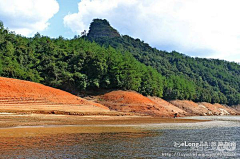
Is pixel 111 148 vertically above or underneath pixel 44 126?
underneath

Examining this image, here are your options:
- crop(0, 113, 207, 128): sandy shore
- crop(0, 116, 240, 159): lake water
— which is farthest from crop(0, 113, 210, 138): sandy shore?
crop(0, 116, 240, 159): lake water

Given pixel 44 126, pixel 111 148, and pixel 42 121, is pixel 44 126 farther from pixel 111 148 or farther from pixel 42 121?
pixel 111 148

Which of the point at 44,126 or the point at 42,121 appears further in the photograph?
the point at 42,121

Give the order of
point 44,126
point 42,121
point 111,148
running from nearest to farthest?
point 111,148, point 44,126, point 42,121

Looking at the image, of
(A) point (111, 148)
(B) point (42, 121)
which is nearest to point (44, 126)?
(B) point (42, 121)

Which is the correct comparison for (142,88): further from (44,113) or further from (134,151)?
(134,151)

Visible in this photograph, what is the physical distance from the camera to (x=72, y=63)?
91062 mm

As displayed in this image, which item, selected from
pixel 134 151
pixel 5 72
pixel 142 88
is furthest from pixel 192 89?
pixel 134 151

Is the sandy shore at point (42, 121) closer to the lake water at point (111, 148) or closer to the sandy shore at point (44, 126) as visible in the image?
the sandy shore at point (44, 126)

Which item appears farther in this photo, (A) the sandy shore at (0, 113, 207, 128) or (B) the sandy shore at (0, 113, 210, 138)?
(A) the sandy shore at (0, 113, 207, 128)

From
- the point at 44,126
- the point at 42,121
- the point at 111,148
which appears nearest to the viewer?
the point at 111,148

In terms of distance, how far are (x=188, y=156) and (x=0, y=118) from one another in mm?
29211

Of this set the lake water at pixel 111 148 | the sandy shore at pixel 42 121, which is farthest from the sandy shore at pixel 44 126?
the lake water at pixel 111 148

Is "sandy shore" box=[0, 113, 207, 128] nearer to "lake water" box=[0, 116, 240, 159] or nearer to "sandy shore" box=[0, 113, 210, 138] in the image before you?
"sandy shore" box=[0, 113, 210, 138]
